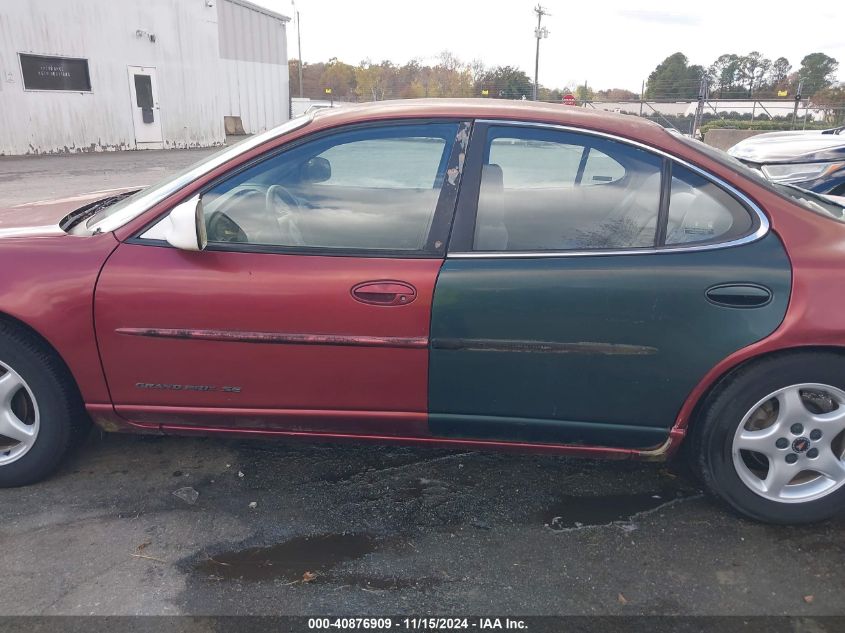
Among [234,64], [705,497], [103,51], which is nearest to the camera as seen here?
[705,497]

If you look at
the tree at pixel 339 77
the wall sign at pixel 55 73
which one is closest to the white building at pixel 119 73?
the wall sign at pixel 55 73

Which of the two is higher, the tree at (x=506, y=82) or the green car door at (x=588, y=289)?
the tree at (x=506, y=82)

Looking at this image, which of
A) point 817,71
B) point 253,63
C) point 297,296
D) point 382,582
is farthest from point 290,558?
point 817,71

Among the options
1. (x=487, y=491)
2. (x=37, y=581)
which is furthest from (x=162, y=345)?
(x=487, y=491)

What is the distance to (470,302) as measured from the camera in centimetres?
239

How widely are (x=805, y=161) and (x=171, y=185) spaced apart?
20.3 feet

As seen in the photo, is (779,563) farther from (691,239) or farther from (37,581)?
(37,581)

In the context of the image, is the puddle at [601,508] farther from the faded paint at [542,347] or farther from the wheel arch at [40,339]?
the wheel arch at [40,339]

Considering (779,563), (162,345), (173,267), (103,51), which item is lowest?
(779,563)

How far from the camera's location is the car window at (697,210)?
7.97 ft

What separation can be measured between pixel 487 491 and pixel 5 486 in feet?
6.71

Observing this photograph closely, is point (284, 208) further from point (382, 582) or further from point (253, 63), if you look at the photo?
point (253, 63)

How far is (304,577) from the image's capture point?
2271mm

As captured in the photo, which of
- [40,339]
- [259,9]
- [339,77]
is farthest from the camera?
[339,77]
